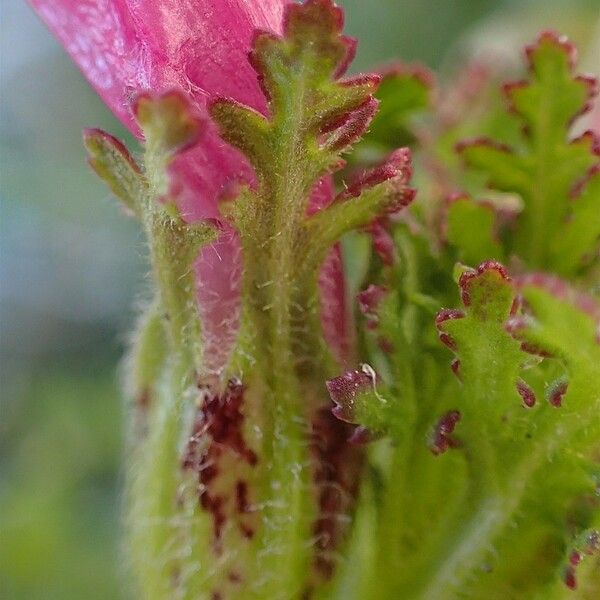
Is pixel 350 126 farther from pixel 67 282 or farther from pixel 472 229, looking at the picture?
pixel 67 282

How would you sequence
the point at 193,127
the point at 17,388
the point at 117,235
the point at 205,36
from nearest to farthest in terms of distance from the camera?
the point at 193,127 < the point at 205,36 < the point at 17,388 < the point at 117,235

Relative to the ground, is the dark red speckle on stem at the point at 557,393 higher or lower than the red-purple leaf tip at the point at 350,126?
lower

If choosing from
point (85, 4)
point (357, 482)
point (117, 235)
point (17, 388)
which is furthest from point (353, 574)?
point (117, 235)

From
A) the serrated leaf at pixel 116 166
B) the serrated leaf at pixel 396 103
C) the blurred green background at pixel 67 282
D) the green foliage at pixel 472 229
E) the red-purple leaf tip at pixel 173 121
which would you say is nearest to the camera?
the red-purple leaf tip at pixel 173 121

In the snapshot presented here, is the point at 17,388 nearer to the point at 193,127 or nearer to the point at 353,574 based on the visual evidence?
the point at 353,574

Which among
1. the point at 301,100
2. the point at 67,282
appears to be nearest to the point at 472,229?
the point at 301,100

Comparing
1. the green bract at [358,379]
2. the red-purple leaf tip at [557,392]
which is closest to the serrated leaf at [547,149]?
the green bract at [358,379]

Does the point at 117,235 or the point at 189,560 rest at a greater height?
the point at 117,235

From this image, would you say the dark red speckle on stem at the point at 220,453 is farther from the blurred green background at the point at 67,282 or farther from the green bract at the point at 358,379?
the blurred green background at the point at 67,282
